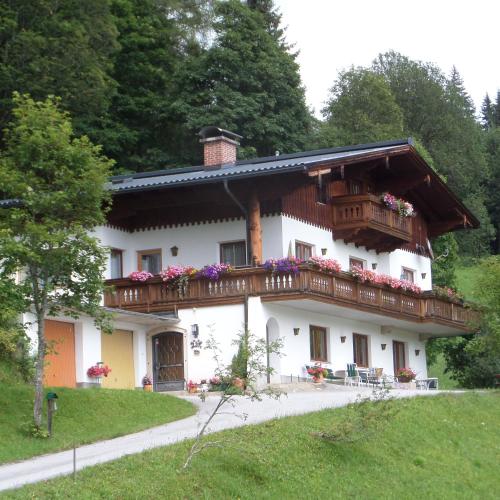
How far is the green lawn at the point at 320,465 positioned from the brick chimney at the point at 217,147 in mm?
13191

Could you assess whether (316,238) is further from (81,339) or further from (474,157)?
(474,157)

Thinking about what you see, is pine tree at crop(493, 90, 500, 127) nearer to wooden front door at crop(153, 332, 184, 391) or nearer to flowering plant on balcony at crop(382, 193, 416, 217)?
flowering plant on balcony at crop(382, 193, 416, 217)

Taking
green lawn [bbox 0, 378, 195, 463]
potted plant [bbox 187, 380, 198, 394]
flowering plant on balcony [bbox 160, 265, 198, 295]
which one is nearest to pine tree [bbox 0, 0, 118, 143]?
flowering plant on balcony [bbox 160, 265, 198, 295]

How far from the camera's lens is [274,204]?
114 feet

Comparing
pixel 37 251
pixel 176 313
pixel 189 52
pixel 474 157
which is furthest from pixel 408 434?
pixel 474 157

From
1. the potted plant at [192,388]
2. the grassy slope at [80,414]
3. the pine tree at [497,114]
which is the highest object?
the pine tree at [497,114]

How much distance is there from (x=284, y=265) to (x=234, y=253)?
9.86 ft

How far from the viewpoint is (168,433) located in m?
22.8

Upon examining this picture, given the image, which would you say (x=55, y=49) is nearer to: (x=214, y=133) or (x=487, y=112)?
(x=214, y=133)

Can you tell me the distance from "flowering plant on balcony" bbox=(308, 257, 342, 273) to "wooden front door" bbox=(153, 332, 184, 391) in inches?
174

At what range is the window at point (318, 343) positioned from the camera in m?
35.8

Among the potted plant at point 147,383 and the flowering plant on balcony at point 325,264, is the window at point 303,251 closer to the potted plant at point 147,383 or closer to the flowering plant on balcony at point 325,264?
the flowering plant on balcony at point 325,264

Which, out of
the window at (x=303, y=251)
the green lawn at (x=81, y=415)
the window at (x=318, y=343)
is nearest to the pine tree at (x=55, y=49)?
the window at (x=303, y=251)

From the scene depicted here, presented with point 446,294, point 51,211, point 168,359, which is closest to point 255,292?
point 168,359
